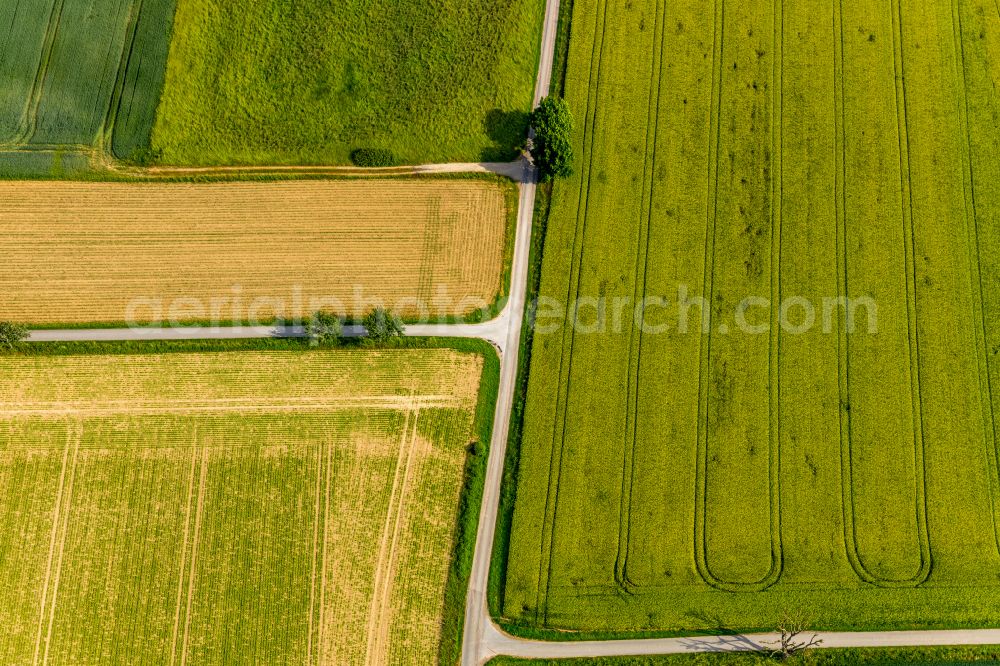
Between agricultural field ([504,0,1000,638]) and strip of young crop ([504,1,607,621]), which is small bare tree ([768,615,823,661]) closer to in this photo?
agricultural field ([504,0,1000,638])

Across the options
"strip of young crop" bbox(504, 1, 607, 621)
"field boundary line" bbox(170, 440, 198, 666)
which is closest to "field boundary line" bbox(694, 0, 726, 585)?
"strip of young crop" bbox(504, 1, 607, 621)

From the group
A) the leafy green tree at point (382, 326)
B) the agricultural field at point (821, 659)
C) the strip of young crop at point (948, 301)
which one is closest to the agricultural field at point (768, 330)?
the strip of young crop at point (948, 301)

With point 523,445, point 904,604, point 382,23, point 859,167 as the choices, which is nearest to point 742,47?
point 859,167

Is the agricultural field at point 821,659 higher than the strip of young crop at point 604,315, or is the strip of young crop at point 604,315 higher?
the strip of young crop at point 604,315

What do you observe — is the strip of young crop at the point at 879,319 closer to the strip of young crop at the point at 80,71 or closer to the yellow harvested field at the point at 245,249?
the yellow harvested field at the point at 245,249

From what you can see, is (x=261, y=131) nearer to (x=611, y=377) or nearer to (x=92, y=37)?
(x=92, y=37)

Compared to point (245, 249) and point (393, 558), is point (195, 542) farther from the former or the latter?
point (245, 249)
